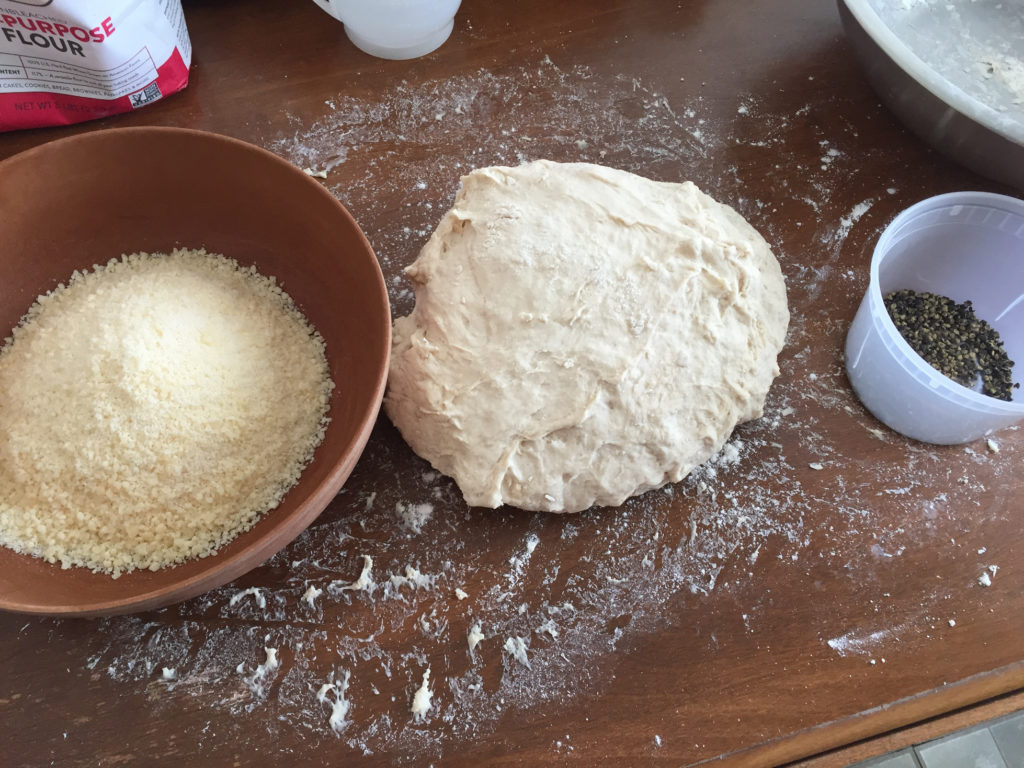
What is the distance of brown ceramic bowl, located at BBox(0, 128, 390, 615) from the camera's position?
868mm

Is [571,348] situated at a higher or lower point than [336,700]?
higher

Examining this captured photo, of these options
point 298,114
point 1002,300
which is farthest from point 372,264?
point 1002,300

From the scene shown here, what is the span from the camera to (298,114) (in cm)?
124

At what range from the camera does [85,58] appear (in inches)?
43.4

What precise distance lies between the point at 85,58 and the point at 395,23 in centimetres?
46

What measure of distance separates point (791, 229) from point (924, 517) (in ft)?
1.54

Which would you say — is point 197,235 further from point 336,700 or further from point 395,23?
point 336,700

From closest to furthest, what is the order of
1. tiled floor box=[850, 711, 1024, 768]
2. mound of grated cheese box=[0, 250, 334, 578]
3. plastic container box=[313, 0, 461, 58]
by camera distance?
mound of grated cheese box=[0, 250, 334, 578] → plastic container box=[313, 0, 461, 58] → tiled floor box=[850, 711, 1024, 768]

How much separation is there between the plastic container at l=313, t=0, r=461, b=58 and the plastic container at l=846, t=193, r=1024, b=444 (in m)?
0.78

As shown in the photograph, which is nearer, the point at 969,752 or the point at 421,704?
the point at 421,704

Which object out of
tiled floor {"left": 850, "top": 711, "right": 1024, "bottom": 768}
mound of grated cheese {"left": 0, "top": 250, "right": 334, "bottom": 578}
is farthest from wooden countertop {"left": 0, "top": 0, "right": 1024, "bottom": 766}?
tiled floor {"left": 850, "top": 711, "right": 1024, "bottom": 768}

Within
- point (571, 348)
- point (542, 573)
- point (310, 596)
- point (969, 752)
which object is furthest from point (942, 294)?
point (310, 596)

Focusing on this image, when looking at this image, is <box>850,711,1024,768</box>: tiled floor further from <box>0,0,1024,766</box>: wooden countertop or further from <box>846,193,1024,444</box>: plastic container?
<box>846,193,1024,444</box>: plastic container

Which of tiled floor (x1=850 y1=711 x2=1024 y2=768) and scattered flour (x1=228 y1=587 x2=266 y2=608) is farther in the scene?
tiled floor (x1=850 y1=711 x2=1024 y2=768)
